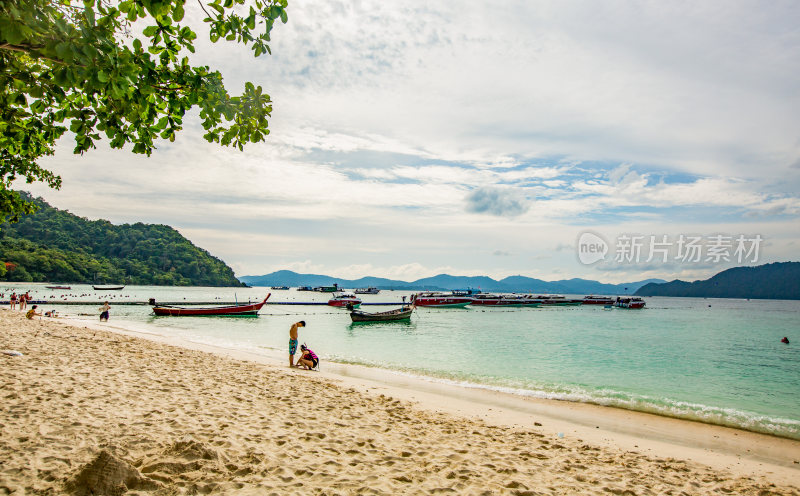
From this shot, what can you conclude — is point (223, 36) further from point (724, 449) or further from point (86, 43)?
point (724, 449)

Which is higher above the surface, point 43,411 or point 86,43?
point 86,43

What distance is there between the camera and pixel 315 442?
637cm

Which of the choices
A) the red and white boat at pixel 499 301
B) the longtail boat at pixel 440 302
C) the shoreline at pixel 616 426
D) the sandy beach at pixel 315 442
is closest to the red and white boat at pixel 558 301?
the red and white boat at pixel 499 301

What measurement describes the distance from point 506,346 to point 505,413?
1872 cm

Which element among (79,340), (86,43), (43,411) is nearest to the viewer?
(86,43)

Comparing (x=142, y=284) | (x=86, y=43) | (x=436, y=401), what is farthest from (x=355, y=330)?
(x=142, y=284)

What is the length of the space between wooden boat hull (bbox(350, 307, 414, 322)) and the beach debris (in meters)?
38.0

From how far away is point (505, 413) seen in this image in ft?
35.7

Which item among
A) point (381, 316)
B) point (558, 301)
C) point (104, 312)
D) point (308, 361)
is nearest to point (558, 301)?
point (558, 301)

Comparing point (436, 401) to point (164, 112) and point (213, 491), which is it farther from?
point (164, 112)

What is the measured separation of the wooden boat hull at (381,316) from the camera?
140 ft

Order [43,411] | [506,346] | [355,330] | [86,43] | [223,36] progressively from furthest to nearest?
[355,330] → [506,346] → [43,411] → [223,36] → [86,43]

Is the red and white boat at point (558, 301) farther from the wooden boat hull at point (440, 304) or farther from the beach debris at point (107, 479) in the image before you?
the beach debris at point (107, 479)

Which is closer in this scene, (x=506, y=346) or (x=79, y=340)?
(x=79, y=340)
